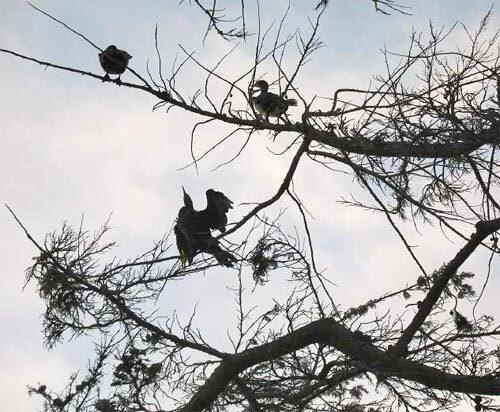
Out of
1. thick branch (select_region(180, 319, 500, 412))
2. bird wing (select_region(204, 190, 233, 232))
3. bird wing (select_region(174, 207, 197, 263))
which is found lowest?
thick branch (select_region(180, 319, 500, 412))

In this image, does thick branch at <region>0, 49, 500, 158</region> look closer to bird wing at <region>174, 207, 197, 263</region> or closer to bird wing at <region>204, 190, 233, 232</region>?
bird wing at <region>174, 207, 197, 263</region>

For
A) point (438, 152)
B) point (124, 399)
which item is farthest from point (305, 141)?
point (124, 399)

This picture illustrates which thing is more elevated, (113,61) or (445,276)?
(445,276)

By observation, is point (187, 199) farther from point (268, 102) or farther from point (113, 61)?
point (113, 61)

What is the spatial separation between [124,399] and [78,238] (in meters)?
1.82

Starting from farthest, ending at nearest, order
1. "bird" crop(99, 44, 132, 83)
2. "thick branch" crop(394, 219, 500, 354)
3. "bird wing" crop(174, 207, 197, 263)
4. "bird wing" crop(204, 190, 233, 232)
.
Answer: "bird wing" crop(204, 190, 233, 232)
"bird wing" crop(174, 207, 197, 263)
"bird" crop(99, 44, 132, 83)
"thick branch" crop(394, 219, 500, 354)

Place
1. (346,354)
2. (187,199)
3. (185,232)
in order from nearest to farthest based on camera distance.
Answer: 1. (346,354)
2. (185,232)
3. (187,199)

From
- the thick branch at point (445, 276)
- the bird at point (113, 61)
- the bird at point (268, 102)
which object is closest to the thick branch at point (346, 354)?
the thick branch at point (445, 276)

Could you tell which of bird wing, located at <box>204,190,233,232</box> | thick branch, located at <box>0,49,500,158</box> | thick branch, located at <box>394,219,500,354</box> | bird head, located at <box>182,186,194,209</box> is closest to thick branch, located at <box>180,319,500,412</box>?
thick branch, located at <box>394,219,500,354</box>

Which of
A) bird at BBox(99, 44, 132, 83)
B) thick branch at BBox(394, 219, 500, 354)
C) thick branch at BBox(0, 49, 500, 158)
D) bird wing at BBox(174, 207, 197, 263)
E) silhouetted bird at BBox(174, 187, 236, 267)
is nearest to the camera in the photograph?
thick branch at BBox(0, 49, 500, 158)

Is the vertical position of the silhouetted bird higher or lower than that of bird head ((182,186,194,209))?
lower

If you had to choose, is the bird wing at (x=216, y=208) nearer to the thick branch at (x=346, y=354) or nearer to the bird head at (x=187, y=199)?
the bird head at (x=187, y=199)

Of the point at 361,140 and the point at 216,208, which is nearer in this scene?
the point at 361,140

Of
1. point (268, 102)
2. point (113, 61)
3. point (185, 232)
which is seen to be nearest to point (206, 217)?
point (185, 232)
